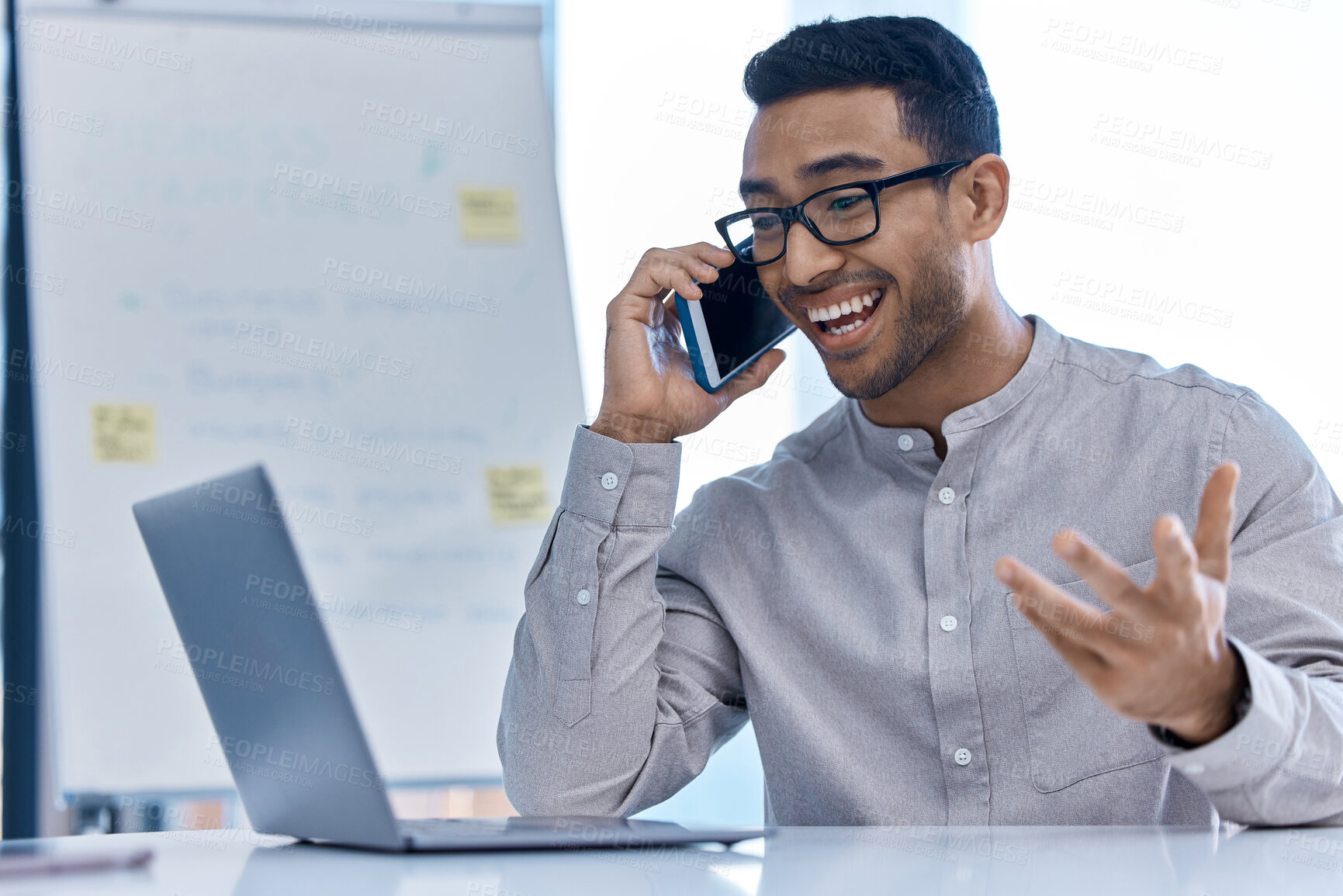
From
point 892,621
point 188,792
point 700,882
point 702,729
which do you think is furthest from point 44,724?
point 700,882

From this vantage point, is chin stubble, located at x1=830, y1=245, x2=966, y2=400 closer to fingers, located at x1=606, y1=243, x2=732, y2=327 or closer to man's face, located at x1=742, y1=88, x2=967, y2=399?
man's face, located at x1=742, y1=88, x2=967, y2=399

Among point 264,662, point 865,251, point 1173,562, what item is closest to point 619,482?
point 865,251

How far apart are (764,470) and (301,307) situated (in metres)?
0.94

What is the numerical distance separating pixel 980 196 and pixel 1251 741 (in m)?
0.84

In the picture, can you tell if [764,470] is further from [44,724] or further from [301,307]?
[44,724]

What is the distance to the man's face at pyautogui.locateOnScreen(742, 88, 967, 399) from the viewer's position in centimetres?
139

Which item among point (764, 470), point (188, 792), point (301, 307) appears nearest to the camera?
point (764, 470)

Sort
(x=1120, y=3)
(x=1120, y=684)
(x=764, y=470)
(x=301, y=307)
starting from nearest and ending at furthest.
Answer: (x=1120, y=684), (x=764, y=470), (x=301, y=307), (x=1120, y=3)

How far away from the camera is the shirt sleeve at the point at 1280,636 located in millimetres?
894

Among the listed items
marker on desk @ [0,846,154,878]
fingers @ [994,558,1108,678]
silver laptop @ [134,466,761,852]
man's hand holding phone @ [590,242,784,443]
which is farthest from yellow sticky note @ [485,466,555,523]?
fingers @ [994,558,1108,678]

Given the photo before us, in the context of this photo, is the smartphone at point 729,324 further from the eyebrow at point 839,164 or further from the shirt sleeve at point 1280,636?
the shirt sleeve at point 1280,636

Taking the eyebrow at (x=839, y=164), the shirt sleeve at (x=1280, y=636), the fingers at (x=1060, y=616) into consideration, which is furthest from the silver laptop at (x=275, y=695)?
the eyebrow at (x=839, y=164)

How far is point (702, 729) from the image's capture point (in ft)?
4.69

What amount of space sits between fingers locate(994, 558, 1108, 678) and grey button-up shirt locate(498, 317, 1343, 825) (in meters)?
0.42
